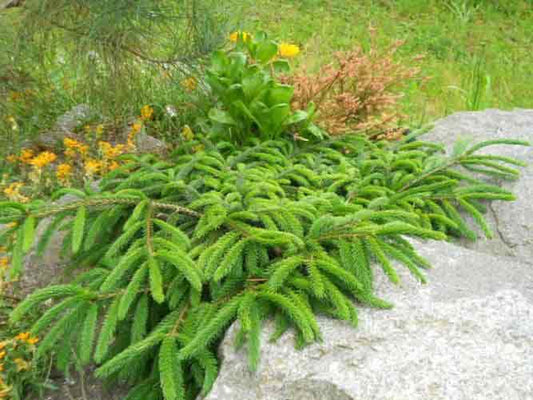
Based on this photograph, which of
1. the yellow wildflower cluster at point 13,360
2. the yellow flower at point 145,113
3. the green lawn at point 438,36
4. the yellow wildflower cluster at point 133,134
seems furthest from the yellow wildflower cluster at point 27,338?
the green lawn at point 438,36

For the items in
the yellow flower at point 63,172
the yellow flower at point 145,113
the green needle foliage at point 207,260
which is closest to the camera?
the green needle foliage at point 207,260

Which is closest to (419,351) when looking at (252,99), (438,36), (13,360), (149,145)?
(13,360)

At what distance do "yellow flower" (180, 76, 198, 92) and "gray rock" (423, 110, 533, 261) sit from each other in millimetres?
1497

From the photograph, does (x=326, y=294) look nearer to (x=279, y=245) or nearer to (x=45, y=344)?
(x=279, y=245)

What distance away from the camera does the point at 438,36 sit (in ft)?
26.2

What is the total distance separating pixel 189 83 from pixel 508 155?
1959mm

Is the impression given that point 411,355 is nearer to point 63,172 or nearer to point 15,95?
point 63,172

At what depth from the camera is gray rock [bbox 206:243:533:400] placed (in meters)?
1.98

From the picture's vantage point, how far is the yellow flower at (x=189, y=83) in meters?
3.76

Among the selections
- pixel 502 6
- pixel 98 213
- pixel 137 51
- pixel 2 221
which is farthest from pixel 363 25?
pixel 2 221

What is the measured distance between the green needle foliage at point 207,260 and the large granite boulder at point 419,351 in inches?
2.7

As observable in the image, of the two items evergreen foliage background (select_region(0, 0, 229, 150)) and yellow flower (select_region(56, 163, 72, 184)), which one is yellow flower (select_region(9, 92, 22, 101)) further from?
yellow flower (select_region(56, 163, 72, 184))

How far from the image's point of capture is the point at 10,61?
3.69 meters

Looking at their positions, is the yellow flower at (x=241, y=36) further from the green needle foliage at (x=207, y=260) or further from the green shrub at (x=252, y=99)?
the green needle foliage at (x=207, y=260)
